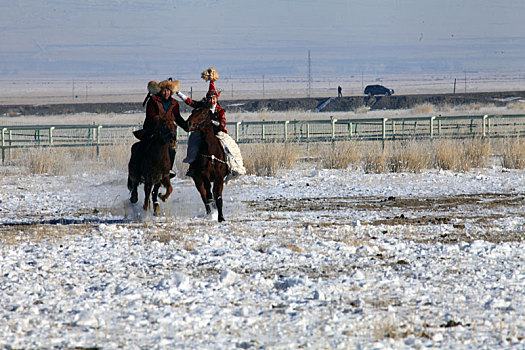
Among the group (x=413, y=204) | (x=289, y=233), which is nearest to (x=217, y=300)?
(x=289, y=233)

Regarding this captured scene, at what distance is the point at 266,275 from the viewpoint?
348 inches

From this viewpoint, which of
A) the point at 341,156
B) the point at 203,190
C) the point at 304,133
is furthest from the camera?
the point at 304,133

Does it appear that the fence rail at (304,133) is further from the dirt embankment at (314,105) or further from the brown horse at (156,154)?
the dirt embankment at (314,105)

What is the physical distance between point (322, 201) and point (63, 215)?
491 centimetres

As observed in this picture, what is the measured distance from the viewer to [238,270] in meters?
9.10

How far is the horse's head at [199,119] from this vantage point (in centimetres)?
1224

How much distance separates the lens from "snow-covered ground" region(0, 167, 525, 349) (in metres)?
6.56

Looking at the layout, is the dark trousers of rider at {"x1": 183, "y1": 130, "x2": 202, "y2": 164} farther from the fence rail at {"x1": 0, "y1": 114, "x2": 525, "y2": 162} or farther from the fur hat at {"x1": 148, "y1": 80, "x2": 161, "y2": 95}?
the fence rail at {"x1": 0, "y1": 114, "x2": 525, "y2": 162}

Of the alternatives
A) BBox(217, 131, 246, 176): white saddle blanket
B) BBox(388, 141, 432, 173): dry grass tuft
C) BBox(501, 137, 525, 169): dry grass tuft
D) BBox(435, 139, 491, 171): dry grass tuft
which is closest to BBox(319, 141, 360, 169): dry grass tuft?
BBox(388, 141, 432, 173): dry grass tuft

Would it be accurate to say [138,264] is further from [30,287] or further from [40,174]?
[40,174]

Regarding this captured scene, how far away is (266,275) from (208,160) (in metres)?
4.01

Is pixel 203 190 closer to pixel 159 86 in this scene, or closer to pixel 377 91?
pixel 159 86

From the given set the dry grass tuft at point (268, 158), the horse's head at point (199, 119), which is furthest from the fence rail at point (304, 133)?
the horse's head at point (199, 119)

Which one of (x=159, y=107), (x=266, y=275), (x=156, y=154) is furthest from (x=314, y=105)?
(x=266, y=275)
